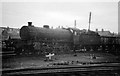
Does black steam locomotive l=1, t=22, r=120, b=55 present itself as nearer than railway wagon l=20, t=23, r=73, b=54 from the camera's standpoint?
Yes

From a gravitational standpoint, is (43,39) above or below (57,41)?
above

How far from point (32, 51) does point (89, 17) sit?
1046 inches

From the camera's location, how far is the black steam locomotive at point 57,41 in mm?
17781

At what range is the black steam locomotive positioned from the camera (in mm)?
17781

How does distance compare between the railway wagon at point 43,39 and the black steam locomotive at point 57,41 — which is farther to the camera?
the railway wagon at point 43,39

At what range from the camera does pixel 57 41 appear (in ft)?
69.0

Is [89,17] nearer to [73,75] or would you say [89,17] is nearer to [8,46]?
[8,46]

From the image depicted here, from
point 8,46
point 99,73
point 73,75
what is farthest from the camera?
point 8,46

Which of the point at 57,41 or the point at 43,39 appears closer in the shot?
the point at 43,39

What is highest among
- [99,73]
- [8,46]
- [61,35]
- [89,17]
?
[89,17]

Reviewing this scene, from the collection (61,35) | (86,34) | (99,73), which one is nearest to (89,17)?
(86,34)

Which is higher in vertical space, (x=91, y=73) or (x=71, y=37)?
(x=71, y=37)

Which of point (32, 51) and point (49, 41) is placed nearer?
point (32, 51)

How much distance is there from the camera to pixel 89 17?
40.5 m
